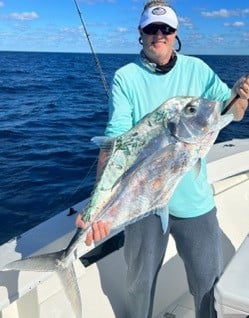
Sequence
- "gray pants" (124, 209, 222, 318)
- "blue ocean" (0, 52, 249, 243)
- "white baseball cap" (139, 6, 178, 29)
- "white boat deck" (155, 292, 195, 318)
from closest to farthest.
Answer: "white baseball cap" (139, 6, 178, 29), "gray pants" (124, 209, 222, 318), "white boat deck" (155, 292, 195, 318), "blue ocean" (0, 52, 249, 243)

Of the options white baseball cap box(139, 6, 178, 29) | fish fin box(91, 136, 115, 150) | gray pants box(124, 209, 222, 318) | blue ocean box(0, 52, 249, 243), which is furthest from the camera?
blue ocean box(0, 52, 249, 243)

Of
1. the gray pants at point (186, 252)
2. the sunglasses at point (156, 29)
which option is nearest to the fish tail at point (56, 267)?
the gray pants at point (186, 252)

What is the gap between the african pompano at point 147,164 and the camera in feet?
6.35

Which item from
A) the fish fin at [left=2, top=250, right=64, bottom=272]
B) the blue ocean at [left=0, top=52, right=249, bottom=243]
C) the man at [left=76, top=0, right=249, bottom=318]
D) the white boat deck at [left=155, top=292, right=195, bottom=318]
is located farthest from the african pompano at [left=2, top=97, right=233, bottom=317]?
the blue ocean at [left=0, top=52, right=249, bottom=243]

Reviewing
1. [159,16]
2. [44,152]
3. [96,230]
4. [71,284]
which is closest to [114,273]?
[71,284]

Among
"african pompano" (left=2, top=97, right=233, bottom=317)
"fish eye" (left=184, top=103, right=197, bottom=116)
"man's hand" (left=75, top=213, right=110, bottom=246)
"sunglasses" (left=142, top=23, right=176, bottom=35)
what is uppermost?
"sunglasses" (left=142, top=23, right=176, bottom=35)

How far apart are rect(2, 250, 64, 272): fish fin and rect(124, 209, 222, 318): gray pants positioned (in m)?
0.46

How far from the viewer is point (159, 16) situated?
7.28 ft

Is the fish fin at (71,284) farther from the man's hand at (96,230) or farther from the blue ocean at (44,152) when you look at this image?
the blue ocean at (44,152)

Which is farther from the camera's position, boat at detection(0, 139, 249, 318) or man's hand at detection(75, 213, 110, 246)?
man's hand at detection(75, 213, 110, 246)

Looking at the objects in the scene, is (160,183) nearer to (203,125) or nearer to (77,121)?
(203,125)

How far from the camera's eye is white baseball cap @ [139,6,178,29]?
2.22 meters

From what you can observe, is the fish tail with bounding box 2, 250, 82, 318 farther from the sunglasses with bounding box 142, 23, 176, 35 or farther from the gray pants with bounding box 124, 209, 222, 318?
the sunglasses with bounding box 142, 23, 176, 35

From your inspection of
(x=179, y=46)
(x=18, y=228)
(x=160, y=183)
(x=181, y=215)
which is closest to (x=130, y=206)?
(x=160, y=183)
